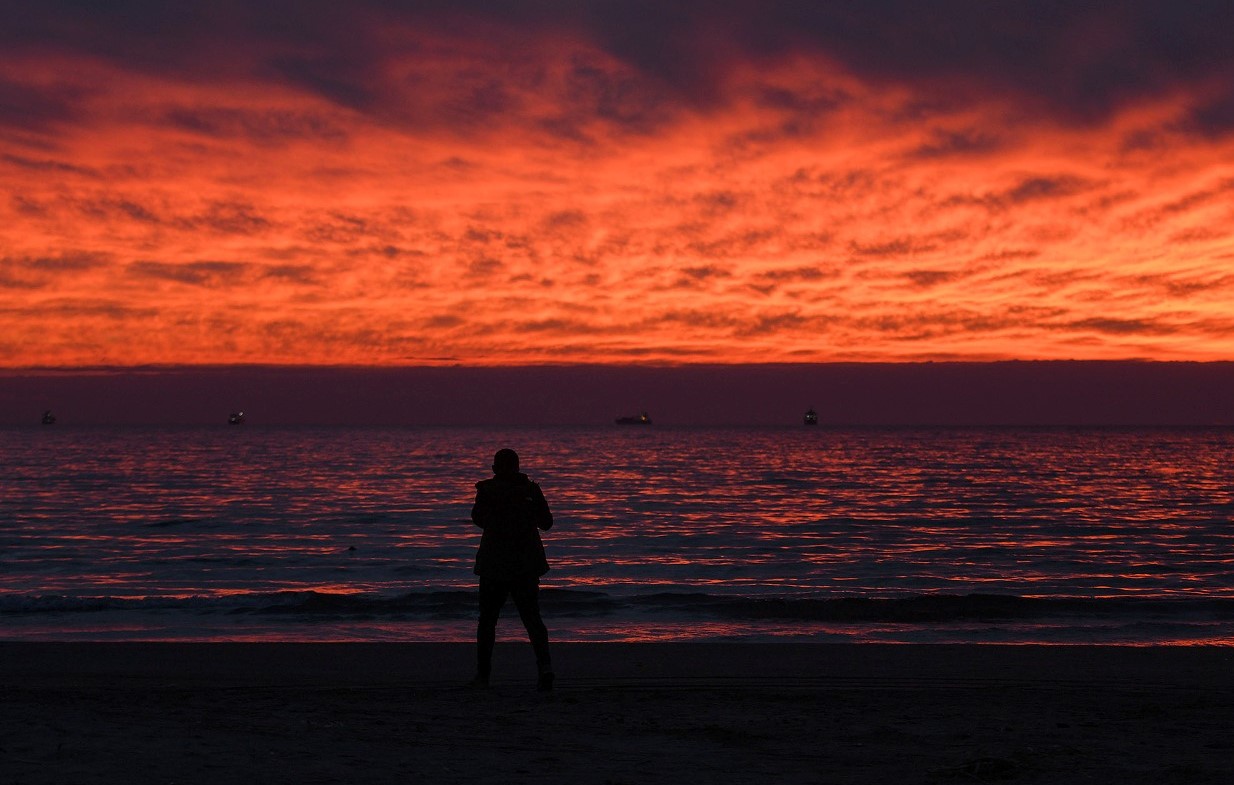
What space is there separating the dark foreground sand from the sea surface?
245 cm

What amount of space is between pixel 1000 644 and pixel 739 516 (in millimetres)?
23540

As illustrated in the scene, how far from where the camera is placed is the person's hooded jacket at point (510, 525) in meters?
9.50

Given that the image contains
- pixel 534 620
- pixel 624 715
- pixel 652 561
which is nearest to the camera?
pixel 624 715

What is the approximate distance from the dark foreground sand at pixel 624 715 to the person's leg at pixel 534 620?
286 mm

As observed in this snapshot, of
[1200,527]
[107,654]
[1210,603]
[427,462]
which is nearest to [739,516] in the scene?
[1200,527]

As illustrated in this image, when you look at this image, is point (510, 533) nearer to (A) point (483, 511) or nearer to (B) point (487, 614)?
(A) point (483, 511)

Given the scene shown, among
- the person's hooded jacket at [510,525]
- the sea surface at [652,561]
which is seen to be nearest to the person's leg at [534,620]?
the person's hooded jacket at [510,525]

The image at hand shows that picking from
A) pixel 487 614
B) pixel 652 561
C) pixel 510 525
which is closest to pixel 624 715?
pixel 487 614

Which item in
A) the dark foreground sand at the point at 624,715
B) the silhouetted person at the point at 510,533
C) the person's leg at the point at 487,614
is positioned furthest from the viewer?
the person's leg at the point at 487,614

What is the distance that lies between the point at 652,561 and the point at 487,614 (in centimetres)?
1561

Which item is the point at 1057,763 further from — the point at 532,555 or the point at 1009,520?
the point at 1009,520

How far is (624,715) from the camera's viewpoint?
874cm

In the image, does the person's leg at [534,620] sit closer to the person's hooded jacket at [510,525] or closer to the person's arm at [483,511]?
the person's hooded jacket at [510,525]

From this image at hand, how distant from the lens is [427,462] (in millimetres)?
83938
